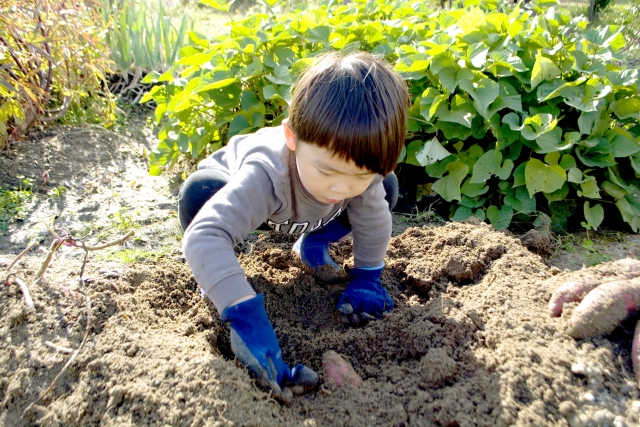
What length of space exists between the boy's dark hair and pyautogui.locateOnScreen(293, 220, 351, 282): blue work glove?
2.36 feet

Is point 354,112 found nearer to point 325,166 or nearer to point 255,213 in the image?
point 325,166

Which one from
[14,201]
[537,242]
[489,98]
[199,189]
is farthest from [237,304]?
[14,201]

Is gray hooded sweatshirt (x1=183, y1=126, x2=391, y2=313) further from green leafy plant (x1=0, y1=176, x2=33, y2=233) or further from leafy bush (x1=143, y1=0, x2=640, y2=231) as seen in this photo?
green leafy plant (x1=0, y1=176, x2=33, y2=233)

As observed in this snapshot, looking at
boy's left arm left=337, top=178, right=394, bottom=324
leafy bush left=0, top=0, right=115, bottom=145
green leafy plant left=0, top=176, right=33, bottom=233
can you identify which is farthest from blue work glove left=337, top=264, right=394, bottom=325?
leafy bush left=0, top=0, right=115, bottom=145

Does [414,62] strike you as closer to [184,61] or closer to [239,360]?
[184,61]

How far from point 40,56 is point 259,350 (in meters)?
2.51

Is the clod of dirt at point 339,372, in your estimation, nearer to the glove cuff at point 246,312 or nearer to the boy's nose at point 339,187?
the glove cuff at point 246,312

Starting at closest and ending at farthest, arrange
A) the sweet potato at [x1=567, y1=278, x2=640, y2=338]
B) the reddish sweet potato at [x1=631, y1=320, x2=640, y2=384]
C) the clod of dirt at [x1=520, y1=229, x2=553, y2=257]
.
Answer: the reddish sweet potato at [x1=631, y1=320, x2=640, y2=384], the sweet potato at [x1=567, y1=278, x2=640, y2=338], the clod of dirt at [x1=520, y1=229, x2=553, y2=257]

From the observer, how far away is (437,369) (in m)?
1.50

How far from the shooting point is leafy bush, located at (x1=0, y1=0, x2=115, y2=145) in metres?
2.59

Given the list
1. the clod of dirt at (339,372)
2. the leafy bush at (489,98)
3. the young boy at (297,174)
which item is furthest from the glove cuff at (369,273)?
the leafy bush at (489,98)

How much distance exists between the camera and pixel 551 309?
1.58 metres

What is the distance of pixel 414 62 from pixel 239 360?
5.52 ft

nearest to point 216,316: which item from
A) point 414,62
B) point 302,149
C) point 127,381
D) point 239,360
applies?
point 239,360
